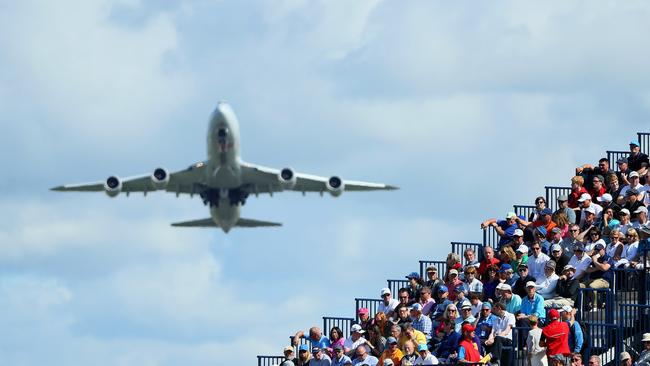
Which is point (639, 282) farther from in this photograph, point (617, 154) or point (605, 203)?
point (617, 154)

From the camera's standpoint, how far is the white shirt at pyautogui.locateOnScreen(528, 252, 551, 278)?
3972cm

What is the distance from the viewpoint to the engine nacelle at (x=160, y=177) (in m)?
49.1

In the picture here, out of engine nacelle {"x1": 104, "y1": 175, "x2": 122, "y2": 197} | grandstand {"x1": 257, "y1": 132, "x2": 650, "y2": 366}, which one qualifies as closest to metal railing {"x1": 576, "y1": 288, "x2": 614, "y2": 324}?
grandstand {"x1": 257, "y1": 132, "x2": 650, "y2": 366}

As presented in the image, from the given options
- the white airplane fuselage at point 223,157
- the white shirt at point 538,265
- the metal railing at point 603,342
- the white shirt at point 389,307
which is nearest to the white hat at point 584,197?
the white shirt at point 538,265

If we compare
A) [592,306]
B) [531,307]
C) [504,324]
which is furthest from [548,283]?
[504,324]

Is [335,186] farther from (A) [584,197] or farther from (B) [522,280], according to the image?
(B) [522,280]

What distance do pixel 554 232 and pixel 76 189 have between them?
1954 cm

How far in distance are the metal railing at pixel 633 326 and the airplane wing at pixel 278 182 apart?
12934mm

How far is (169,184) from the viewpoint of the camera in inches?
2088

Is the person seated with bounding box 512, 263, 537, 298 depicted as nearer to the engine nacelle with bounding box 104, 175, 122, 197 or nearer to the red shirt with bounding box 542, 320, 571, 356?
the red shirt with bounding box 542, 320, 571, 356

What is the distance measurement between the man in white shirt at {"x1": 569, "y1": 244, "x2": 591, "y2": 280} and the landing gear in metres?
15.3

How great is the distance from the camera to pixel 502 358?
3759cm

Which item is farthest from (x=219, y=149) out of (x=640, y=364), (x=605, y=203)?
(x=640, y=364)

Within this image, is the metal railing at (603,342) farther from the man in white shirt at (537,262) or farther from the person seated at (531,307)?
the man in white shirt at (537,262)
